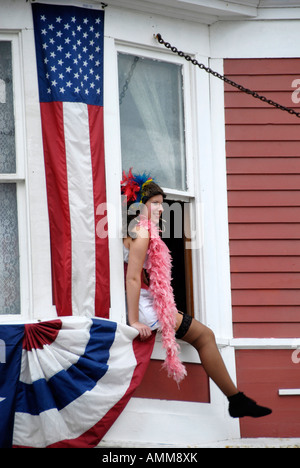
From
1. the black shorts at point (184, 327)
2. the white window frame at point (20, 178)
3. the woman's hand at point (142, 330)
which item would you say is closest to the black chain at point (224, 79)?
the white window frame at point (20, 178)

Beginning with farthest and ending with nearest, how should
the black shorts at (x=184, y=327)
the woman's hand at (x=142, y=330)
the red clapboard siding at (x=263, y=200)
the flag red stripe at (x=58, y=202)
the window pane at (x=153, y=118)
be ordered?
the red clapboard siding at (x=263, y=200)
the window pane at (x=153, y=118)
the black shorts at (x=184, y=327)
the woman's hand at (x=142, y=330)
the flag red stripe at (x=58, y=202)

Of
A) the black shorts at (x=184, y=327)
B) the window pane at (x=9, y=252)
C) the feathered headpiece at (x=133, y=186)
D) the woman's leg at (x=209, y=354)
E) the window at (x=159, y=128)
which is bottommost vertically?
the woman's leg at (x=209, y=354)

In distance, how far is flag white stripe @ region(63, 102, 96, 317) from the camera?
597cm

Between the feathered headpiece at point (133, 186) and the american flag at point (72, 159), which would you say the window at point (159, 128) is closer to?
the feathered headpiece at point (133, 186)

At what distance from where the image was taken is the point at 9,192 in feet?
20.0

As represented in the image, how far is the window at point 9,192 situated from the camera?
5969 mm

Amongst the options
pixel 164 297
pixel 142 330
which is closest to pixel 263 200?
pixel 164 297

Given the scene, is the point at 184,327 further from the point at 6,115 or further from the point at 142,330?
the point at 6,115

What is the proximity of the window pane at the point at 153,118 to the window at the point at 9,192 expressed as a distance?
2.97 ft

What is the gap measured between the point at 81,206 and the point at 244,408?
76.0 inches

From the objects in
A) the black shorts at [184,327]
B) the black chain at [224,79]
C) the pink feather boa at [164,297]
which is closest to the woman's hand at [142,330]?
the pink feather boa at [164,297]

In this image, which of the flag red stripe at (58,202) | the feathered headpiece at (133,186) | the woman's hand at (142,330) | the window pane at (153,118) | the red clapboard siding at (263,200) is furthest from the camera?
the red clapboard siding at (263,200)

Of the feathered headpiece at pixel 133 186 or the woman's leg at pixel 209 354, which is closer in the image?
the woman's leg at pixel 209 354

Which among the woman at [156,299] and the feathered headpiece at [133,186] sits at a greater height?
the feathered headpiece at [133,186]
